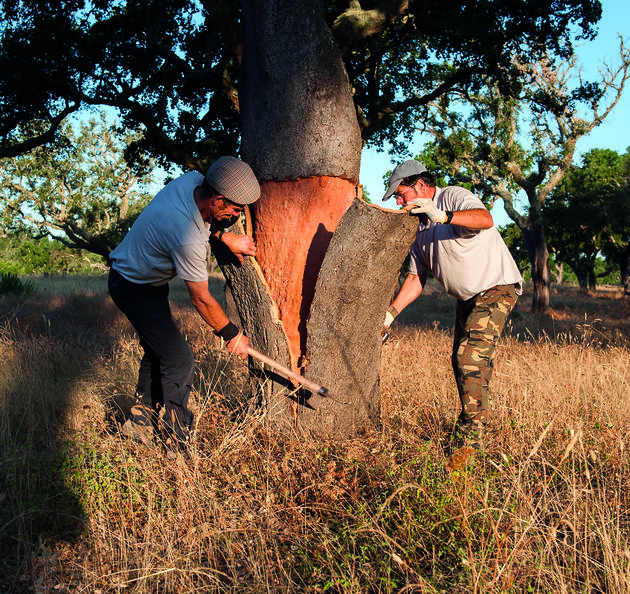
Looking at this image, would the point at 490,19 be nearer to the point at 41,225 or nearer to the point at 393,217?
the point at 393,217

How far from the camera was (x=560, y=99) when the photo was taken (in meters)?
10.6

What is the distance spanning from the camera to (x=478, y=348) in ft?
12.5

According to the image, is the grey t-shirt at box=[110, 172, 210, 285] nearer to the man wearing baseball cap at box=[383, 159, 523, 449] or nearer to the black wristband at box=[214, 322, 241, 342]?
the black wristband at box=[214, 322, 241, 342]

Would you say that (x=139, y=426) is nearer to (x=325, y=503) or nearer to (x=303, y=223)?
(x=325, y=503)

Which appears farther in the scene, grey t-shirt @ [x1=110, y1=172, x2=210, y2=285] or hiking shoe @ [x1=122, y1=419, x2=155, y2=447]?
hiking shoe @ [x1=122, y1=419, x2=155, y2=447]

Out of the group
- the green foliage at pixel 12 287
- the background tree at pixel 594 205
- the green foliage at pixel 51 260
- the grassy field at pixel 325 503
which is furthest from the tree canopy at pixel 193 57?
the green foliage at pixel 51 260

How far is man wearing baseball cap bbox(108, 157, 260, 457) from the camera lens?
3.49 metres

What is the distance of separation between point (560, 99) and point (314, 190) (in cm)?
897

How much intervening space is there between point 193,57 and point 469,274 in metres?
9.14

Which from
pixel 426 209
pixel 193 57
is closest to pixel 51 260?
pixel 193 57

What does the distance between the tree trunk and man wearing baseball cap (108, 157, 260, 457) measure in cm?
26

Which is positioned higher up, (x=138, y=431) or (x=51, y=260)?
(x=51, y=260)

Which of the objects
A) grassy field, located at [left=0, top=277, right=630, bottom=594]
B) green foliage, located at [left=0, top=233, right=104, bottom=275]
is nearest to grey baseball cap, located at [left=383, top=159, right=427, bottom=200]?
grassy field, located at [left=0, top=277, right=630, bottom=594]

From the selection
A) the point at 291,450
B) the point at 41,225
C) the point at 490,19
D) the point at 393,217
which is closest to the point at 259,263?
the point at 393,217
